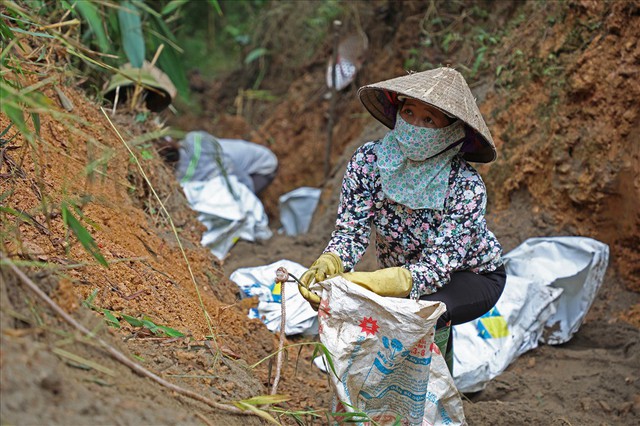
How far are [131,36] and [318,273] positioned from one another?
2.93 meters

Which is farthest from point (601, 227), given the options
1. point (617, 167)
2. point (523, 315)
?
point (523, 315)

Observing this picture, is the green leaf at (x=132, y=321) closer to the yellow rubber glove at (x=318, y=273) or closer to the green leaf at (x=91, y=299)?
the green leaf at (x=91, y=299)

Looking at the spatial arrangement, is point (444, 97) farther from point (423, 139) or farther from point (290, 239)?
point (290, 239)

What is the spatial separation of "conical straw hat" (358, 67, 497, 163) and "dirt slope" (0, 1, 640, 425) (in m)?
0.94

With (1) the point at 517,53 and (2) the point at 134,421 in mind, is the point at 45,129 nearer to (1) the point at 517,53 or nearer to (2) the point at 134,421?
(2) the point at 134,421

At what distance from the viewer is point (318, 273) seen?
2238mm

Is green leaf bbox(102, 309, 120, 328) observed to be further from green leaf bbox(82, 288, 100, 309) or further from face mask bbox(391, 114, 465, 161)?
face mask bbox(391, 114, 465, 161)

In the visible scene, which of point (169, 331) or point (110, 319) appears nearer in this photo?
point (110, 319)

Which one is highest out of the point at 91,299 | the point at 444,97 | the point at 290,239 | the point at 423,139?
the point at 444,97

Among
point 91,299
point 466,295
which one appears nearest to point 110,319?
point 91,299

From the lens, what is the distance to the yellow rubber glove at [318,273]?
2.21 m

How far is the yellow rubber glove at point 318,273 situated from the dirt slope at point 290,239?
31 cm

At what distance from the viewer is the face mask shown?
7.84 feet

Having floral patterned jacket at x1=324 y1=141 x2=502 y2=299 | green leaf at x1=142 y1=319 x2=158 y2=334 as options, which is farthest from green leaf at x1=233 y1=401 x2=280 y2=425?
floral patterned jacket at x1=324 y1=141 x2=502 y2=299
